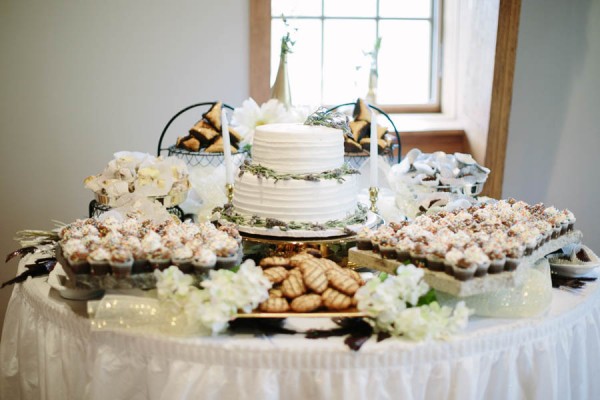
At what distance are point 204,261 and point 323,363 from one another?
1.38ft

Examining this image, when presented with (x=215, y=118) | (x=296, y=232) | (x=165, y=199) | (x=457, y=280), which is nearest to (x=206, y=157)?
(x=215, y=118)

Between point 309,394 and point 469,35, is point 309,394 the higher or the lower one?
the lower one

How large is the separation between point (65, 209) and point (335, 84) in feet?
6.21

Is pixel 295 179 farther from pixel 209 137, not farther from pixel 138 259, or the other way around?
pixel 209 137

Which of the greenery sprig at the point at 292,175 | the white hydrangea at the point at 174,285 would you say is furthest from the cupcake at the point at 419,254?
the white hydrangea at the point at 174,285

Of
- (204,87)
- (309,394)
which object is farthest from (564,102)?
(309,394)

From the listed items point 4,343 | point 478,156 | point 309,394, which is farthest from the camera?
point 478,156

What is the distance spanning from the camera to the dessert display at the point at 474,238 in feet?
6.05

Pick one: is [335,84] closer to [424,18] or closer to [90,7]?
[424,18]

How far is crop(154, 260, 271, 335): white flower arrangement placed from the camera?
1.75 metres

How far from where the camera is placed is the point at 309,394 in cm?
177

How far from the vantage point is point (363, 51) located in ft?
14.6

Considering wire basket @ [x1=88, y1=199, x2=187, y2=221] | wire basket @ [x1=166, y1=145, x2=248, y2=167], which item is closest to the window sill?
wire basket @ [x1=166, y1=145, x2=248, y2=167]

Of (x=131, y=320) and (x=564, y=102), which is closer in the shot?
(x=131, y=320)
